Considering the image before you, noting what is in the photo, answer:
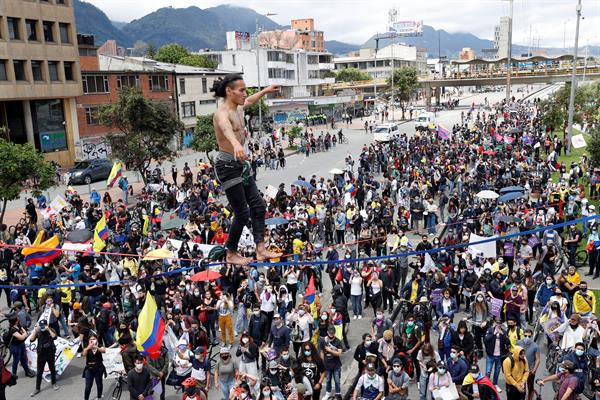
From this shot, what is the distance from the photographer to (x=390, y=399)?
952cm

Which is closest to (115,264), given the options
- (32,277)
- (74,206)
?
(32,277)

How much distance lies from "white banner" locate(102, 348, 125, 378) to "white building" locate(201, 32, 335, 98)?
62.0 metres

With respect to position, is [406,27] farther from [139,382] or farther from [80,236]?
[139,382]

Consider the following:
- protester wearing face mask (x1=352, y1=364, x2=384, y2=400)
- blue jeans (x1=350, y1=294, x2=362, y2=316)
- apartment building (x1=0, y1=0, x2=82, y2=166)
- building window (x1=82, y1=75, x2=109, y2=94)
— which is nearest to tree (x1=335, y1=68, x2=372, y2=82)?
building window (x1=82, y1=75, x2=109, y2=94)

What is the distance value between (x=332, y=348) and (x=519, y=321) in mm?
4387

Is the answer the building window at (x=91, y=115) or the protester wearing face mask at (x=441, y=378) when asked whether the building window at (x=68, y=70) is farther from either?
the protester wearing face mask at (x=441, y=378)

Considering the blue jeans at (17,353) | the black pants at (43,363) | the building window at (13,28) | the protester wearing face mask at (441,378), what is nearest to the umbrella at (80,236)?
the blue jeans at (17,353)

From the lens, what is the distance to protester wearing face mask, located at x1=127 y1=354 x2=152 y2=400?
32.2 feet

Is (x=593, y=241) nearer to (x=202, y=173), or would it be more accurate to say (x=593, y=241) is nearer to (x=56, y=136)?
(x=202, y=173)

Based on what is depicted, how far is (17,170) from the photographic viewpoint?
2181 centimetres

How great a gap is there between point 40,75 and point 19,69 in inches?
64.7

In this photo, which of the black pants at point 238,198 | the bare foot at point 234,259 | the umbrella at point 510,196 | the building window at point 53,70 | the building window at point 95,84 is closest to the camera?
the black pants at point 238,198

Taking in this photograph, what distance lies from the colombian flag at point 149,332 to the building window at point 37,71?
32436mm

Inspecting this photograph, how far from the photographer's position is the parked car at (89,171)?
3497cm
